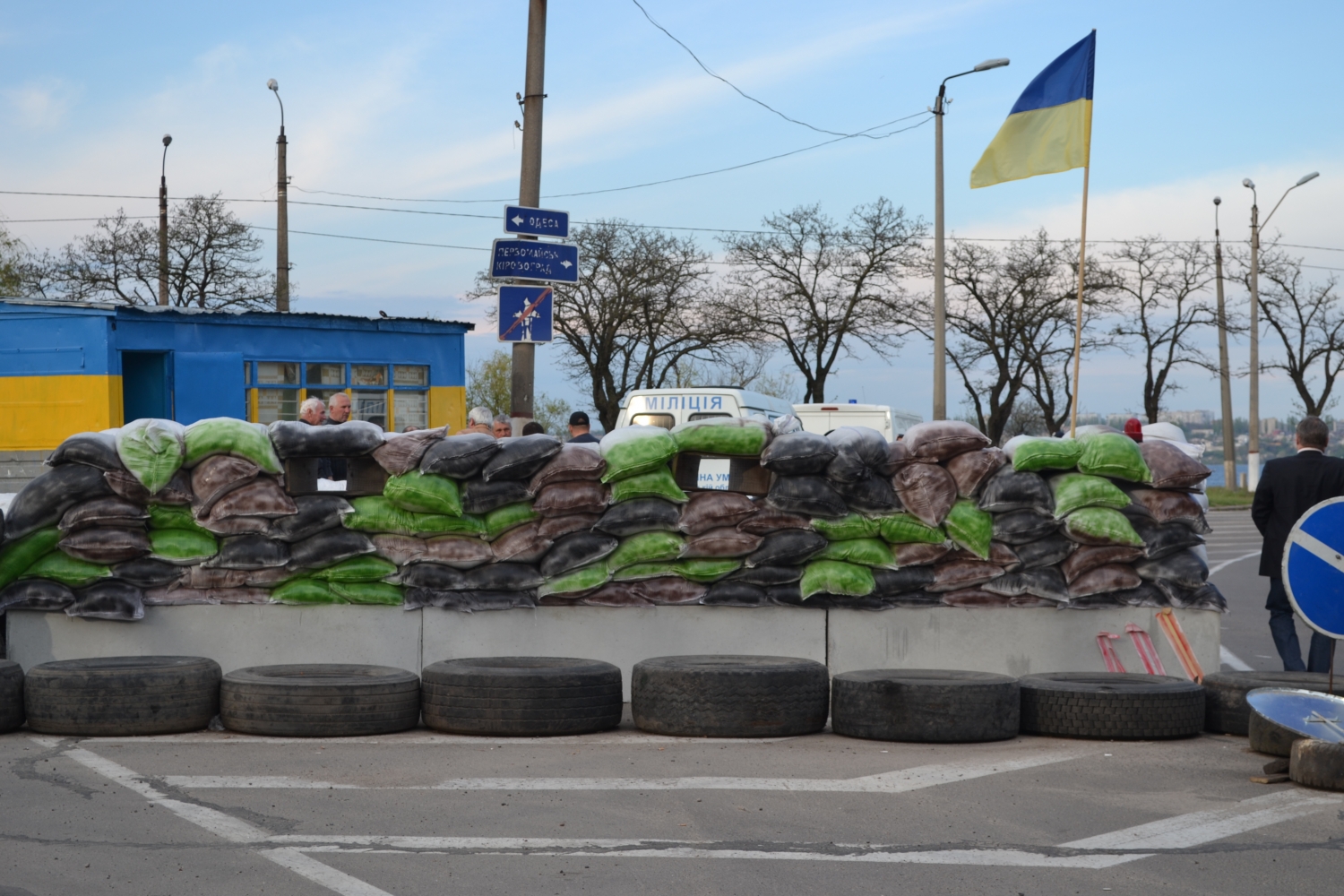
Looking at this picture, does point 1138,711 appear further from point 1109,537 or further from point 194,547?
point 194,547

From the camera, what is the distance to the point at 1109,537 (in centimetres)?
858

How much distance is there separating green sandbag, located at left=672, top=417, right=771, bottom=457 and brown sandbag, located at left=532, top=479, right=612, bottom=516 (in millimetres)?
588

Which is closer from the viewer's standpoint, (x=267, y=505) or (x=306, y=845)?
(x=306, y=845)

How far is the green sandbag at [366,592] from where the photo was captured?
8664 millimetres

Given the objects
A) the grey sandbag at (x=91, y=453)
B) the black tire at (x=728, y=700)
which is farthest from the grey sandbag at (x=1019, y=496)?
the grey sandbag at (x=91, y=453)

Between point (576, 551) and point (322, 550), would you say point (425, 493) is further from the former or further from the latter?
point (576, 551)

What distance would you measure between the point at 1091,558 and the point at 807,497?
6.03 ft

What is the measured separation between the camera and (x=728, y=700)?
7422mm

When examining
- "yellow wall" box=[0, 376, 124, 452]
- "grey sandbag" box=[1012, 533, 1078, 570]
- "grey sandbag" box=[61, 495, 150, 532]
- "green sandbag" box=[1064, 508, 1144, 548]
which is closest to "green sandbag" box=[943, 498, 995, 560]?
"grey sandbag" box=[1012, 533, 1078, 570]

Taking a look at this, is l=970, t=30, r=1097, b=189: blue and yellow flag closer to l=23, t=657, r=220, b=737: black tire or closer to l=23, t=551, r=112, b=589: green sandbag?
l=23, t=551, r=112, b=589: green sandbag

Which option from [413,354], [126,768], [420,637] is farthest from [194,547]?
[413,354]

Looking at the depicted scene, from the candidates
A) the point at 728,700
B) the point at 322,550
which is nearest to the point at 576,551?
the point at 322,550

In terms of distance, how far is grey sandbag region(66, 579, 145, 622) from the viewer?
332 inches

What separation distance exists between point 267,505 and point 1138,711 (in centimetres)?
526
